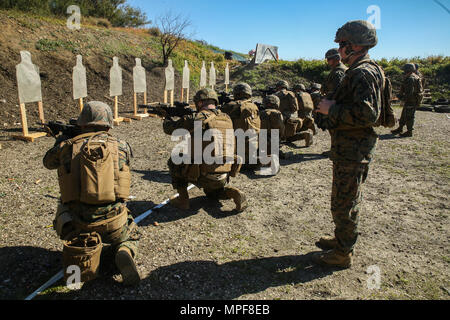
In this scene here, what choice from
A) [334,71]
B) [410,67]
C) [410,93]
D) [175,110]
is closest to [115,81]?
[175,110]

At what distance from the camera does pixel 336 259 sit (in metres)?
3.11

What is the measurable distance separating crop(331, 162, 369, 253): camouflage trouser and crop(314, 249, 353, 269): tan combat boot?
0.14 meters

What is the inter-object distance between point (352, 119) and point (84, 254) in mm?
2525

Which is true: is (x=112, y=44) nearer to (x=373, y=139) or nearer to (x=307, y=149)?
(x=307, y=149)

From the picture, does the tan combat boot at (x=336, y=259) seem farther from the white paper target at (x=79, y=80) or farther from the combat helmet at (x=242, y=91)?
the white paper target at (x=79, y=80)

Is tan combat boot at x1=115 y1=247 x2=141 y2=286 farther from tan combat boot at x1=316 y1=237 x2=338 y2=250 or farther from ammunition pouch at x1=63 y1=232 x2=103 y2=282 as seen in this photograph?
tan combat boot at x1=316 y1=237 x2=338 y2=250

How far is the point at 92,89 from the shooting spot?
12.2 metres

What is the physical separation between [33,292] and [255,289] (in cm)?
198

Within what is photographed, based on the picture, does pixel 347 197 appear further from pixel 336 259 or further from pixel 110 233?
pixel 110 233

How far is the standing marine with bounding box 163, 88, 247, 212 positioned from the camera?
410 cm

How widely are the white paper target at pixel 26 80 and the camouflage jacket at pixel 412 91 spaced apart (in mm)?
10263

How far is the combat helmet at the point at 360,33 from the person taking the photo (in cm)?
272

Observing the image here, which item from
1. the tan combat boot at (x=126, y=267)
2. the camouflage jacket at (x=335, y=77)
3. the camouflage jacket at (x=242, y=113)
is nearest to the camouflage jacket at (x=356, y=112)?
the tan combat boot at (x=126, y=267)
